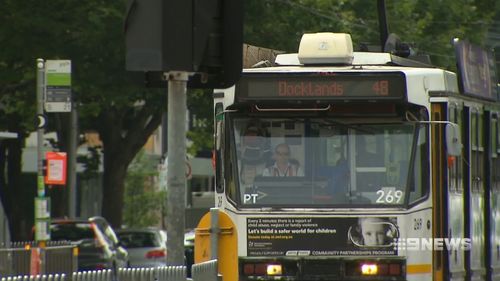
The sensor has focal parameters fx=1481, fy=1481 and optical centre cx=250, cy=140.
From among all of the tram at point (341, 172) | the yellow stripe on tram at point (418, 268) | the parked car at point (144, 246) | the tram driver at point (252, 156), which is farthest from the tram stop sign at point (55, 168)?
the yellow stripe on tram at point (418, 268)

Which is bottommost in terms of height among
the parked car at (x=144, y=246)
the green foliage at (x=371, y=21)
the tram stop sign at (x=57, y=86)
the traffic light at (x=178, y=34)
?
the parked car at (x=144, y=246)

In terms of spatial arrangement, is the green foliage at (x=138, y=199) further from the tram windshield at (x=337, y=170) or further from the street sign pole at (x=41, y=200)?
the tram windshield at (x=337, y=170)

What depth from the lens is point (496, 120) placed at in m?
17.4

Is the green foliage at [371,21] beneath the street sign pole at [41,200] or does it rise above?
above

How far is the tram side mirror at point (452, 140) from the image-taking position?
1451cm

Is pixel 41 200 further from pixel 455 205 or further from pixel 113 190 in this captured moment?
pixel 113 190

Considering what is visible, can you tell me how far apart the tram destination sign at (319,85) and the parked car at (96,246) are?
41.9 ft

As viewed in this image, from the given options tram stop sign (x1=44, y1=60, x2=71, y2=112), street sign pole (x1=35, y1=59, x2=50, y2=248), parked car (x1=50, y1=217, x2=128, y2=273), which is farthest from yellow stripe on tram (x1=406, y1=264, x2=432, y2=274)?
parked car (x1=50, y1=217, x2=128, y2=273)

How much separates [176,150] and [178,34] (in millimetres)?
616

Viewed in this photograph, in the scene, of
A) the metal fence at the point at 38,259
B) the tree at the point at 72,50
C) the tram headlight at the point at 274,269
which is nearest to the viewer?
the tram headlight at the point at 274,269

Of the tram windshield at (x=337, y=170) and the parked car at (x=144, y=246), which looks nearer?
the tram windshield at (x=337, y=170)

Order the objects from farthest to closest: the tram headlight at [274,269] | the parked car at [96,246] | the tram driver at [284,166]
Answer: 1. the parked car at [96,246]
2. the tram driver at [284,166]
3. the tram headlight at [274,269]

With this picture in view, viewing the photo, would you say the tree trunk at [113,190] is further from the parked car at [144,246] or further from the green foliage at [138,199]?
the green foliage at [138,199]

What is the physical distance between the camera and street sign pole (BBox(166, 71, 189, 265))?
7867 mm
